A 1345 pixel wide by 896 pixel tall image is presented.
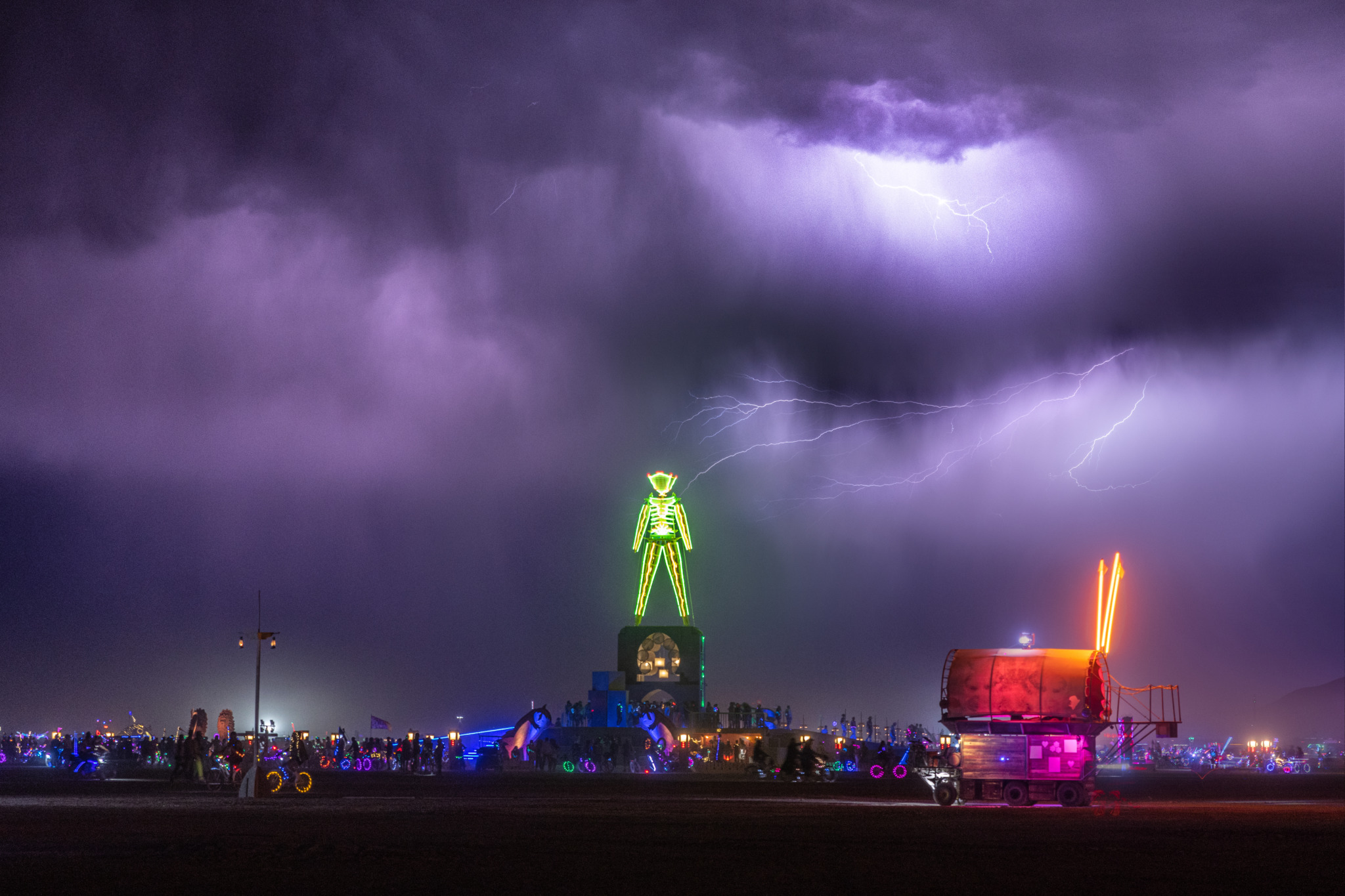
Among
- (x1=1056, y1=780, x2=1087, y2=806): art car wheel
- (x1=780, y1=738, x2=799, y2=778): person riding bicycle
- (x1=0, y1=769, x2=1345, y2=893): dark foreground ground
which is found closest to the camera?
(x1=0, y1=769, x2=1345, y2=893): dark foreground ground

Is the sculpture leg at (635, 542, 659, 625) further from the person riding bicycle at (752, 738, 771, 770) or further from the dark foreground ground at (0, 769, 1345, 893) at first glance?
the dark foreground ground at (0, 769, 1345, 893)

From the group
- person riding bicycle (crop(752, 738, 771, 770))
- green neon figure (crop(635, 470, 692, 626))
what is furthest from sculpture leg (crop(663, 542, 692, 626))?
person riding bicycle (crop(752, 738, 771, 770))

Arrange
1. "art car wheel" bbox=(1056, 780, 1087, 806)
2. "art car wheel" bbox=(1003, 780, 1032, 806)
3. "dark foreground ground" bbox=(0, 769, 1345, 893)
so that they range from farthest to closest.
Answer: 1. "art car wheel" bbox=(1003, 780, 1032, 806)
2. "art car wheel" bbox=(1056, 780, 1087, 806)
3. "dark foreground ground" bbox=(0, 769, 1345, 893)

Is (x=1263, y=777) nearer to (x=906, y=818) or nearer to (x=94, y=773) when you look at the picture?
(x=906, y=818)

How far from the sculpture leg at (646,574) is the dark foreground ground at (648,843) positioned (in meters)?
45.0

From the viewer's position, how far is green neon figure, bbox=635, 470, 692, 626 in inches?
3081

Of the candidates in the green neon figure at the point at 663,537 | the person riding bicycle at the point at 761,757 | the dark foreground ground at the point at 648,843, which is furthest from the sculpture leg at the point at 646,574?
the dark foreground ground at the point at 648,843

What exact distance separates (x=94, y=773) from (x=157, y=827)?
87.2 ft

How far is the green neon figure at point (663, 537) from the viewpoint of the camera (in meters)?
78.2

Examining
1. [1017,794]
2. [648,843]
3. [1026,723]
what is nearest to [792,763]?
[1017,794]

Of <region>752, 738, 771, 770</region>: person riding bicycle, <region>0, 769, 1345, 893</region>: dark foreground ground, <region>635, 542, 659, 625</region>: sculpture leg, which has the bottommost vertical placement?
<region>752, 738, 771, 770</region>: person riding bicycle

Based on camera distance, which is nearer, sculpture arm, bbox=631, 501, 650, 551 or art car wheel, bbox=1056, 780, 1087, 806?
art car wheel, bbox=1056, 780, 1087, 806

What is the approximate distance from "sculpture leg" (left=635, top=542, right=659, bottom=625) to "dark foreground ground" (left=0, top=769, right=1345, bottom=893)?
44989 millimetres

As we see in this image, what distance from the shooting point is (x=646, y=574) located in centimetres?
8006
